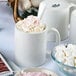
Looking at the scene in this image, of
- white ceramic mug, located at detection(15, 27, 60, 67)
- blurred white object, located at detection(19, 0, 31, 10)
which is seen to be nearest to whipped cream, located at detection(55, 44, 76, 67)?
white ceramic mug, located at detection(15, 27, 60, 67)

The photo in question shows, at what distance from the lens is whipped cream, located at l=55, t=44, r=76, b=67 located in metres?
0.56

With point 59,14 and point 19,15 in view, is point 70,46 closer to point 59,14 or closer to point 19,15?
point 59,14

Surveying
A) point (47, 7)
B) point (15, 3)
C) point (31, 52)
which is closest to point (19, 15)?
point (15, 3)

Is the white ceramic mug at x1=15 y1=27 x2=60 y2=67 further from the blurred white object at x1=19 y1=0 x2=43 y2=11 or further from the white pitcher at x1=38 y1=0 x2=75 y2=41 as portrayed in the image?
the blurred white object at x1=19 y1=0 x2=43 y2=11

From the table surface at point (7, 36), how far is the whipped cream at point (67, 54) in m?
0.05

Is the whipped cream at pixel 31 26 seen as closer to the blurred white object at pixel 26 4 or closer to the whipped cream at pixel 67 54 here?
the whipped cream at pixel 67 54

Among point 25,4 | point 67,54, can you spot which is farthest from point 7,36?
point 67,54

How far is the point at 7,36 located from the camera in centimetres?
78

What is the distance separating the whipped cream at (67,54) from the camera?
56 centimetres

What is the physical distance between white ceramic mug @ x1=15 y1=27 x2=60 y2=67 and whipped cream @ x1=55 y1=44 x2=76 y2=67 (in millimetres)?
43

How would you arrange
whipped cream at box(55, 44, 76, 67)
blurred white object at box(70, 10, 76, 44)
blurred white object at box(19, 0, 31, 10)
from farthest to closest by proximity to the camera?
blurred white object at box(19, 0, 31, 10), blurred white object at box(70, 10, 76, 44), whipped cream at box(55, 44, 76, 67)

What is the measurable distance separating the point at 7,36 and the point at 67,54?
262 mm

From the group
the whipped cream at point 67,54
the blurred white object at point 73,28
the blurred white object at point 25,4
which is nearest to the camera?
the whipped cream at point 67,54

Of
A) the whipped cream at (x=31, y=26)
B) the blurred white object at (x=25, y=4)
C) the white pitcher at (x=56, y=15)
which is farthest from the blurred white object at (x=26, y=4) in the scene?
the whipped cream at (x=31, y=26)
